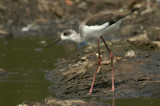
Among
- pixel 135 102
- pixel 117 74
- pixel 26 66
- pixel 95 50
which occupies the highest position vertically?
pixel 95 50

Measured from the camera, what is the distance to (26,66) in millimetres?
9422

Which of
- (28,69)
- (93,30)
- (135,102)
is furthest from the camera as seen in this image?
(28,69)

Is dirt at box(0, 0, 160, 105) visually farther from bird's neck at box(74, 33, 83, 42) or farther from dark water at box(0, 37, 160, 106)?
bird's neck at box(74, 33, 83, 42)

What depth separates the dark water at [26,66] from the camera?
6.92 meters

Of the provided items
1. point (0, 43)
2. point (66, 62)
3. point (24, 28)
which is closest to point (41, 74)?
point (66, 62)

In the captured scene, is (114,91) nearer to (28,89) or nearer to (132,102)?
(132,102)

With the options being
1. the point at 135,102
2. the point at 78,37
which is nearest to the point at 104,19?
the point at 78,37

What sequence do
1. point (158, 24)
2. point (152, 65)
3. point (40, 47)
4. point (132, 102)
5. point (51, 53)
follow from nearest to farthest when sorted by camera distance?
point (132, 102) → point (152, 65) → point (51, 53) → point (40, 47) → point (158, 24)

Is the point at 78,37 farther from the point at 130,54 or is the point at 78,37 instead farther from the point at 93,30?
the point at 130,54

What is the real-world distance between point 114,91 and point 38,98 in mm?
1258

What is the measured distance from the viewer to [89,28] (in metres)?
6.92

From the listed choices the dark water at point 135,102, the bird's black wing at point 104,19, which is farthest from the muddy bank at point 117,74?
the bird's black wing at point 104,19

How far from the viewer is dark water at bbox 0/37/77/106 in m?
6.92

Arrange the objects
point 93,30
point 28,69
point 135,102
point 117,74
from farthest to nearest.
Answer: point 28,69
point 117,74
point 93,30
point 135,102
